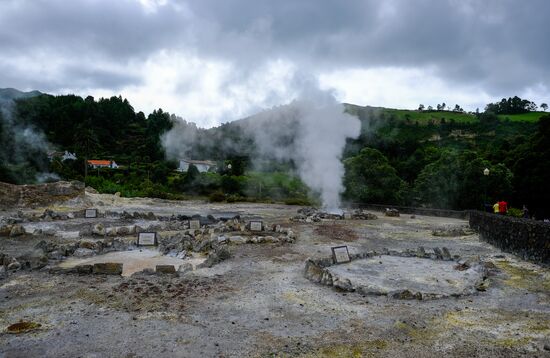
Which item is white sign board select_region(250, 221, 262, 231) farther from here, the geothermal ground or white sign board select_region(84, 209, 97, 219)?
white sign board select_region(84, 209, 97, 219)

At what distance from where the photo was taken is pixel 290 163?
47281mm

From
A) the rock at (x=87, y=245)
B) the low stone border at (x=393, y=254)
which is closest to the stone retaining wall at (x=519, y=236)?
the low stone border at (x=393, y=254)

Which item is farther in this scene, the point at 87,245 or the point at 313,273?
the point at 87,245

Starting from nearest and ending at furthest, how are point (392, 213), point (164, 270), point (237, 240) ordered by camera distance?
1. point (164, 270)
2. point (237, 240)
3. point (392, 213)

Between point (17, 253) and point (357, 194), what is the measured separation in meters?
27.4

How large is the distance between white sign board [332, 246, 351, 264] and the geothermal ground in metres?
0.21

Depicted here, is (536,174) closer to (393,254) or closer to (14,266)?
(393,254)

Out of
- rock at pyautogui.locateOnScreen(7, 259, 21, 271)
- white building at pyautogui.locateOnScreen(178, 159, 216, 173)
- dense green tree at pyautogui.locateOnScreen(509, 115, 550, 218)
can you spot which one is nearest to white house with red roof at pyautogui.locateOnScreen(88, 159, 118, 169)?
white building at pyautogui.locateOnScreen(178, 159, 216, 173)

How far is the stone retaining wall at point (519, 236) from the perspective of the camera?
12028mm

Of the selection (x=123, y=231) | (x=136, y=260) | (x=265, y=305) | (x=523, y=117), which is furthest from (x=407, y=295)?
(x=523, y=117)

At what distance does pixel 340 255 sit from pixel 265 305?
4.49 m

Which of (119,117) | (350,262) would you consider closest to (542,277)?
(350,262)

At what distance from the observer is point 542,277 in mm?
10531

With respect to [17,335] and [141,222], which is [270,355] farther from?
[141,222]
